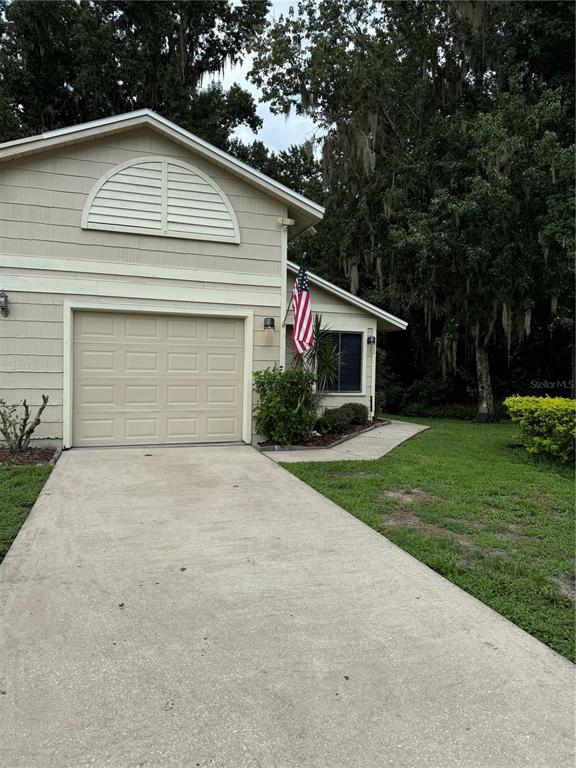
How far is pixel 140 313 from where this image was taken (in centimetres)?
770

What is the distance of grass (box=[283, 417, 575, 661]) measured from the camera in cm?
308

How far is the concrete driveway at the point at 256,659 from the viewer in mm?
1863

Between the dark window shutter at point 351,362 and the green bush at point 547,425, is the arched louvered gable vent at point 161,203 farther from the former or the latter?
the green bush at point 547,425

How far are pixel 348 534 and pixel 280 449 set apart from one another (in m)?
3.68

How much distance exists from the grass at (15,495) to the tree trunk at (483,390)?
12460 mm

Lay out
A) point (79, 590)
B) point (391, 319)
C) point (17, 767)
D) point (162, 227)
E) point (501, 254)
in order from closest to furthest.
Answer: point (17, 767) → point (79, 590) → point (162, 227) → point (391, 319) → point (501, 254)

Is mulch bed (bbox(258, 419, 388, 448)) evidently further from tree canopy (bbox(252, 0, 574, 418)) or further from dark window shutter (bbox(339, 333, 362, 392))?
tree canopy (bbox(252, 0, 574, 418))

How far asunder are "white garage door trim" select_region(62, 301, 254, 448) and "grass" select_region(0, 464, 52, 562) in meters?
1.34

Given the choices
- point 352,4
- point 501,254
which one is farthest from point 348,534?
point 352,4

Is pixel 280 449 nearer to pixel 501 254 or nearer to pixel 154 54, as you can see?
pixel 501 254

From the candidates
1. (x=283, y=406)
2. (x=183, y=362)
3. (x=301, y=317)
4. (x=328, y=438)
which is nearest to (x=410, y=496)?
(x=283, y=406)

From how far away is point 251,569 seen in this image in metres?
3.44

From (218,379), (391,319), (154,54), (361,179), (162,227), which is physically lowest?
(218,379)

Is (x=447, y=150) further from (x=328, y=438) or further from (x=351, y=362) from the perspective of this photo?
(x=328, y=438)
